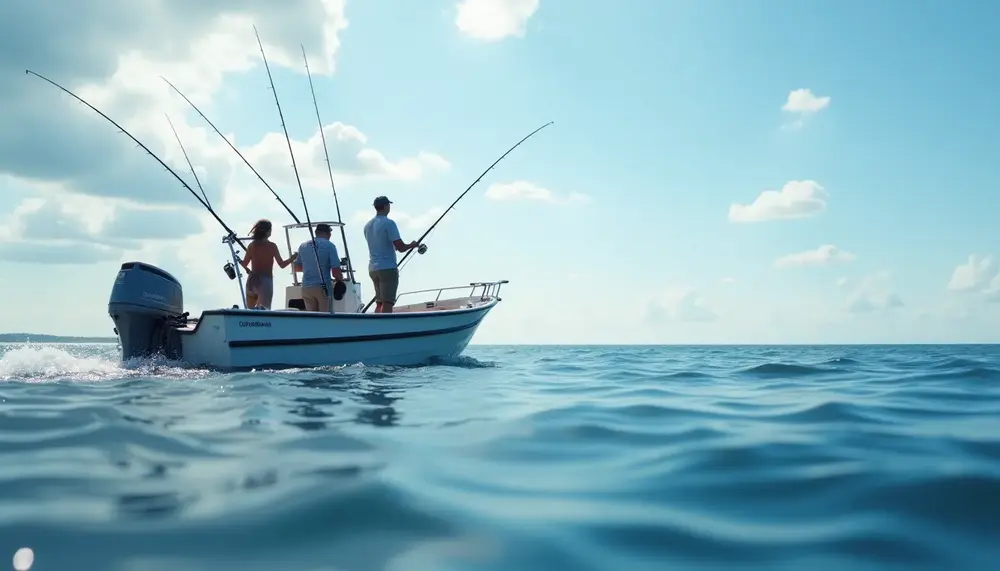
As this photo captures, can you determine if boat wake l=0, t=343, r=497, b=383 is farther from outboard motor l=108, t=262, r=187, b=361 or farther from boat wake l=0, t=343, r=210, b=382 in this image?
outboard motor l=108, t=262, r=187, b=361

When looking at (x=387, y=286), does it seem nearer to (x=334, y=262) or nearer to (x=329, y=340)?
(x=334, y=262)

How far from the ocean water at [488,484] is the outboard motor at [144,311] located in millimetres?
2903

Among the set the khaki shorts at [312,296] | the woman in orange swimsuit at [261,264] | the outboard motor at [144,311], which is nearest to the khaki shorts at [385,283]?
the khaki shorts at [312,296]

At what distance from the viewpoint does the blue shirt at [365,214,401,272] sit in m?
9.69

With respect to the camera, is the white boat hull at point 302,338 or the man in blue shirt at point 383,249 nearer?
the white boat hull at point 302,338

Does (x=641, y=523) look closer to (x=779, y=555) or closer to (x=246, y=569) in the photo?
(x=779, y=555)

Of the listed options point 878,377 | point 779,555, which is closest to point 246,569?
point 779,555

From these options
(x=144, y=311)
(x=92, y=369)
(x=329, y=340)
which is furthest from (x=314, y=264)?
(x=92, y=369)

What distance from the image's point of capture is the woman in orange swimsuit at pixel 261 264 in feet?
29.2

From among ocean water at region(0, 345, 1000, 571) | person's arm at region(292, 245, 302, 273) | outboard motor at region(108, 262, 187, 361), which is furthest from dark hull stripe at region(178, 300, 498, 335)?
ocean water at region(0, 345, 1000, 571)

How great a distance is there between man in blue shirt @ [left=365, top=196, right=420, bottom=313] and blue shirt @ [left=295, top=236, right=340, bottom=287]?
0.61 metres

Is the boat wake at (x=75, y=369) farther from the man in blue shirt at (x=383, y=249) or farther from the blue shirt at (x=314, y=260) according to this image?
the man in blue shirt at (x=383, y=249)

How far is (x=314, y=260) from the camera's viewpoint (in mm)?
9492

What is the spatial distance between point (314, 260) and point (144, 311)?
2.50m
